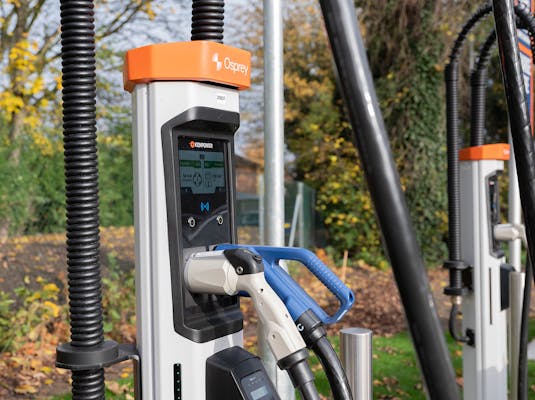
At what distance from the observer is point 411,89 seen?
31.8ft

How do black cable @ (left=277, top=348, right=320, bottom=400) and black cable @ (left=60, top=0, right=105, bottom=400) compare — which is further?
black cable @ (left=60, top=0, right=105, bottom=400)

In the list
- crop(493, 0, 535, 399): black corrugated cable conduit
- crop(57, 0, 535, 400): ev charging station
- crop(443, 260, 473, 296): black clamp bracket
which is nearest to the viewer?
crop(493, 0, 535, 399): black corrugated cable conduit

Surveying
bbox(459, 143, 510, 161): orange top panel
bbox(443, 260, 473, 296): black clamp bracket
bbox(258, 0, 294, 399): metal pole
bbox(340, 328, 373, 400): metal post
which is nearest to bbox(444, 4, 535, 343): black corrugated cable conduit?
bbox(443, 260, 473, 296): black clamp bracket

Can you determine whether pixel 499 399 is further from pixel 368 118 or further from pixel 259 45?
pixel 259 45

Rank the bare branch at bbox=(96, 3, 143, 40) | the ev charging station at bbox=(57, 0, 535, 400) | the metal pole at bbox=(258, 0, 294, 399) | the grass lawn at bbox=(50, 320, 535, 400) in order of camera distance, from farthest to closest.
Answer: the bare branch at bbox=(96, 3, 143, 40) < the grass lawn at bbox=(50, 320, 535, 400) < the metal pole at bbox=(258, 0, 294, 399) < the ev charging station at bbox=(57, 0, 535, 400)

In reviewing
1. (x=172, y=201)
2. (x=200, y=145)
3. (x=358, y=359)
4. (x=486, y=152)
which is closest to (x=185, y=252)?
(x=172, y=201)

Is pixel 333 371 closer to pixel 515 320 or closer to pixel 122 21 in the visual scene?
pixel 515 320

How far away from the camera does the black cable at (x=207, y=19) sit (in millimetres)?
1374

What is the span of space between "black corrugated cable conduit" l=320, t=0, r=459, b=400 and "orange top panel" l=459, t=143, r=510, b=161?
2.82m

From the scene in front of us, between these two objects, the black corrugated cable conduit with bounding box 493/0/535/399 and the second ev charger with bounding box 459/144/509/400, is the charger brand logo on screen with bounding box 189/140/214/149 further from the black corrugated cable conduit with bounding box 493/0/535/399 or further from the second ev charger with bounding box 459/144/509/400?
the second ev charger with bounding box 459/144/509/400

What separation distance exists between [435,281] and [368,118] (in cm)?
859

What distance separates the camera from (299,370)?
1116 mm

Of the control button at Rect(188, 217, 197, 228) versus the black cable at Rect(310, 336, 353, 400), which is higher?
the control button at Rect(188, 217, 197, 228)

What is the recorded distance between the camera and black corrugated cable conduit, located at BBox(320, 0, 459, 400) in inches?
19.6
